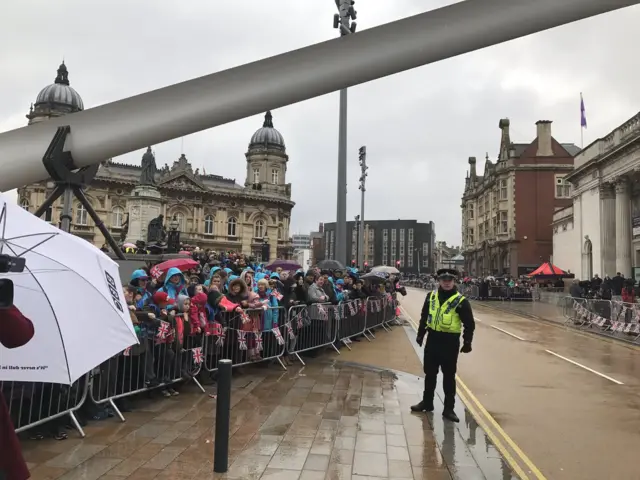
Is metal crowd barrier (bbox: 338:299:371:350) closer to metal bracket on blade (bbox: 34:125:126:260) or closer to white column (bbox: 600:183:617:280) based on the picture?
metal bracket on blade (bbox: 34:125:126:260)

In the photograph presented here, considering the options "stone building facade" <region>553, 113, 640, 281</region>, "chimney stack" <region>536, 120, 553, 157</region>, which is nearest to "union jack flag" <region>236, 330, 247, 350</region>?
"stone building facade" <region>553, 113, 640, 281</region>

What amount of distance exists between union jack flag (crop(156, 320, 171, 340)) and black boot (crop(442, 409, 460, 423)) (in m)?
3.83

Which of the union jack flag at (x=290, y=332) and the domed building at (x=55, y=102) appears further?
the domed building at (x=55, y=102)

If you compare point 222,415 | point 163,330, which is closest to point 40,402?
point 163,330

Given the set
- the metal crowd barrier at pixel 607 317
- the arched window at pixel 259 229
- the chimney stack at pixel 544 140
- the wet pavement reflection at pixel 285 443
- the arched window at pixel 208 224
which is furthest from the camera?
the arched window at pixel 259 229

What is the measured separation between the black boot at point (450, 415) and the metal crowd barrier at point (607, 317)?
11.0m

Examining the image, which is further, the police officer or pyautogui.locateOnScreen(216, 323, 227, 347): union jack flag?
pyautogui.locateOnScreen(216, 323, 227, 347): union jack flag

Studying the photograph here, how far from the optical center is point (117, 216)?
6288 cm

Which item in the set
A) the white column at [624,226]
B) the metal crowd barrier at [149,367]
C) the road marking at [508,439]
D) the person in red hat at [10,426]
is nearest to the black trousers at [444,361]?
the road marking at [508,439]

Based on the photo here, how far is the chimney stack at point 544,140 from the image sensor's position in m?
53.2

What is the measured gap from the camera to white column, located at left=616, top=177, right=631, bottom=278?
28.5 m

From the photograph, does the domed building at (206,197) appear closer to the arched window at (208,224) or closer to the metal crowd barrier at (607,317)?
the arched window at (208,224)

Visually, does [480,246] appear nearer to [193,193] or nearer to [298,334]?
[193,193]

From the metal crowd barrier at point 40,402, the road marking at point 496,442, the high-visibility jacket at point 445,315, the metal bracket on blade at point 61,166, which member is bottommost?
the road marking at point 496,442
